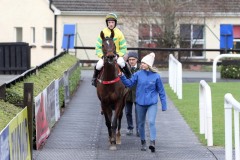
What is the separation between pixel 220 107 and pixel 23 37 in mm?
29614

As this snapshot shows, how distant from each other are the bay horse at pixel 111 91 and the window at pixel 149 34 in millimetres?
27465

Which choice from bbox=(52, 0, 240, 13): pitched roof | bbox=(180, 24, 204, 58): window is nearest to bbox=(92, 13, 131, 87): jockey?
bbox=(180, 24, 204, 58): window

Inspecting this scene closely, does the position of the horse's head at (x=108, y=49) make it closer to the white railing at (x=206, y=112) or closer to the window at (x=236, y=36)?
the white railing at (x=206, y=112)

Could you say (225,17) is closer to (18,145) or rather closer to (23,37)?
(23,37)

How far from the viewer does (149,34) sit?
43625 millimetres

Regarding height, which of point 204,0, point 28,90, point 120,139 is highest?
point 204,0

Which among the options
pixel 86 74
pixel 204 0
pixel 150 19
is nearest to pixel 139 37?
pixel 150 19

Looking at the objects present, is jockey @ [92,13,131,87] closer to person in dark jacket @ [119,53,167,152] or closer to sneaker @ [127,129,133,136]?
person in dark jacket @ [119,53,167,152]

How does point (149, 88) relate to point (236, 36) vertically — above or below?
below

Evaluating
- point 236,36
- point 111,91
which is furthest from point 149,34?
point 111,91

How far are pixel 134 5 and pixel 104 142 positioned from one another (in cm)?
2894

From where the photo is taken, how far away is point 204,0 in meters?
45.8

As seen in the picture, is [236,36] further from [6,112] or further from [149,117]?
[6,112]

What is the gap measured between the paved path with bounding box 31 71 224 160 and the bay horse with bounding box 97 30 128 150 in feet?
1.06
